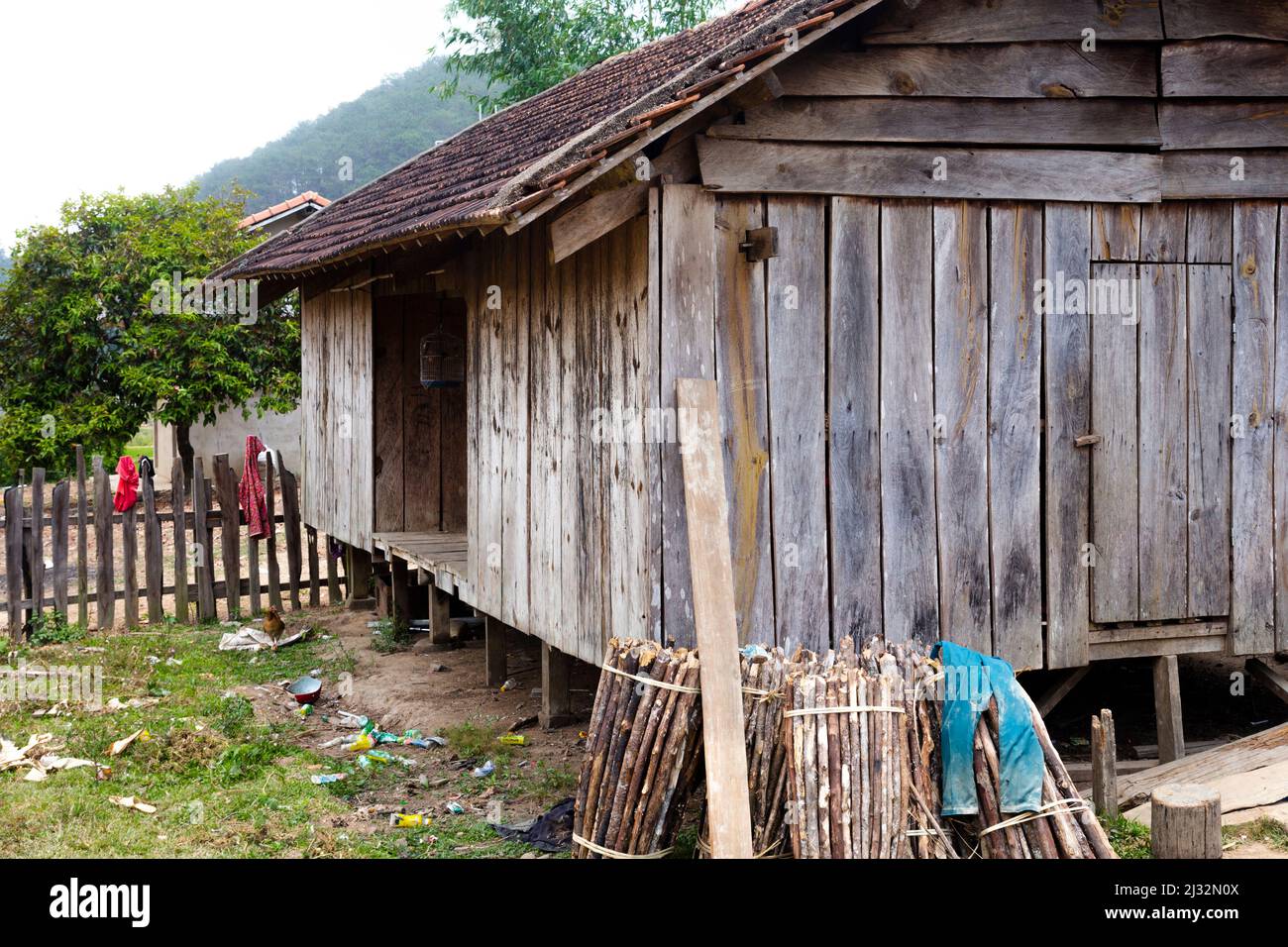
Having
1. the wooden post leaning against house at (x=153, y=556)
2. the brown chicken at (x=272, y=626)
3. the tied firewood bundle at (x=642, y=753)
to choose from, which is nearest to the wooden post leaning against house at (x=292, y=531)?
the brown chicken at (x=272, y=626)

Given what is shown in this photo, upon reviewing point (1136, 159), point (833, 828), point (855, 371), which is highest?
point (1136, 159)

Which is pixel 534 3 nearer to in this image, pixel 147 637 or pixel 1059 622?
pixel 147 637

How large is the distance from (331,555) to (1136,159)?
9193 mm

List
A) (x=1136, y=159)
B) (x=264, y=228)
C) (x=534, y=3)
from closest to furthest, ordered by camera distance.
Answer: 1. (x=1136, y=159)
2. (x=534, y=3)
3. (x=264, y=228)

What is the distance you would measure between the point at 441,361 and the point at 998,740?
6774 millimetres

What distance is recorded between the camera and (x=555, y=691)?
25.8ft

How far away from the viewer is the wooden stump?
4.54m

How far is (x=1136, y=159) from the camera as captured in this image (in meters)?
6.36

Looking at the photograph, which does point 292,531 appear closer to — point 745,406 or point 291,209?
point 745,406

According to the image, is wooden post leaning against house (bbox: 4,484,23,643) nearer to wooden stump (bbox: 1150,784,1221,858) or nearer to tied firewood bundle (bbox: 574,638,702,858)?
tied firewood bundle (bbox: 574,638,702,858)

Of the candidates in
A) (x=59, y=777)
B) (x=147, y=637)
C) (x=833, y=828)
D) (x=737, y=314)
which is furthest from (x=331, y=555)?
(x=833, y=828)

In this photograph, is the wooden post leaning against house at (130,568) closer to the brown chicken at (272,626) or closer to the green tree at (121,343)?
the brown chicken at (272,626)

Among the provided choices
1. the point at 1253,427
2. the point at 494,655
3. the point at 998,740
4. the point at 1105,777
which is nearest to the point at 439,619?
the point at 494,655
